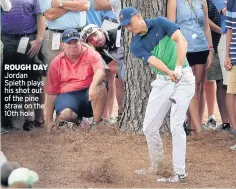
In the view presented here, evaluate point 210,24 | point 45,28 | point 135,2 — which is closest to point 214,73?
point 210,24

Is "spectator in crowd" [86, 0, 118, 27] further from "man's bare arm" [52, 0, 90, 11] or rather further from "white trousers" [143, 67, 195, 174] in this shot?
"white trousers" [143, 67, 195, 174]

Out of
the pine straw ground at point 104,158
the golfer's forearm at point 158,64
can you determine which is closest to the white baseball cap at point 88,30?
the pine straw ground at point 104,158

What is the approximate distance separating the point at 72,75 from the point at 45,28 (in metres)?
0.85

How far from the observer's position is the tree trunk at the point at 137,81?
1055 centimetres

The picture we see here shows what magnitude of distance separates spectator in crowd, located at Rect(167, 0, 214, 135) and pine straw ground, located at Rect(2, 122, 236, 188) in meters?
0.37

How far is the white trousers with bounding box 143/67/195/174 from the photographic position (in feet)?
27.4

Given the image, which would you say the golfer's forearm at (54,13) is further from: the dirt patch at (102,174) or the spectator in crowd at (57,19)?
the dirt patch at (102,174)

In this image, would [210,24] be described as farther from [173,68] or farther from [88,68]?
[173,68]

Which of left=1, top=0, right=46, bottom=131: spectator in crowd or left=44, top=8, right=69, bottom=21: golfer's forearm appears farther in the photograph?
left=44, top=8, right=69, bottom=21: golfer's forearm

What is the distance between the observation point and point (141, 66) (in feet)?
34.8

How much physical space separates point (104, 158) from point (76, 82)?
150 centimetres

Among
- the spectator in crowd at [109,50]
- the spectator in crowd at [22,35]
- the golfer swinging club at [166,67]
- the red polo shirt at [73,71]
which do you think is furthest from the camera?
the spectator in crowd at [109,50]

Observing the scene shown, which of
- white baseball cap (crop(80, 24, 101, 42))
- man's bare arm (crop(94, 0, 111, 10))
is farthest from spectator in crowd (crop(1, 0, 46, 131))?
man's bare arm (crop(94, 0, 111, 10))

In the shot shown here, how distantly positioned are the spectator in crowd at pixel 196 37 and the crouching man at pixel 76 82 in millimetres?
1082
